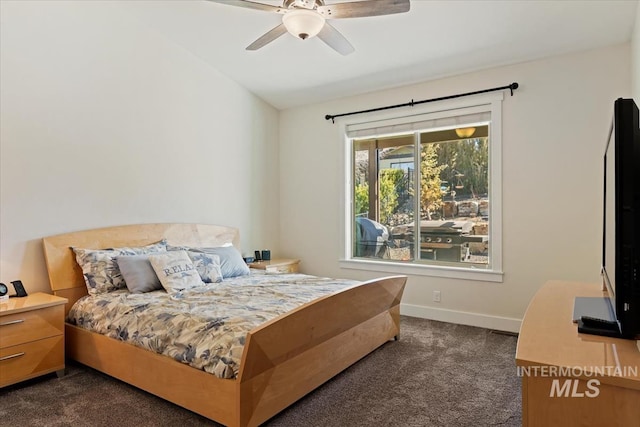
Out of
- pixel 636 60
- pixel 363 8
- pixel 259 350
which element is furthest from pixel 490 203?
pixel 259 350

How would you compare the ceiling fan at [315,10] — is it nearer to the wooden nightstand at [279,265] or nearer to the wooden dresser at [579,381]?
the wooden dresser at [579,381]

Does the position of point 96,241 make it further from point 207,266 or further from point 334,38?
point 334,38

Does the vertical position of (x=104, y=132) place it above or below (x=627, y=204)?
above

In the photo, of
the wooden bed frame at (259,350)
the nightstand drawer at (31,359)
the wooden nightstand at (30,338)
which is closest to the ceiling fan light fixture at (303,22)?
the wooden bed frame at (259,350)

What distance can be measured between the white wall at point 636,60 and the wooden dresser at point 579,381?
91.7 inches

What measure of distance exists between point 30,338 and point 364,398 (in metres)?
2.32

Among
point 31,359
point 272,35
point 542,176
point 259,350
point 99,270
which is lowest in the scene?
point 31,359

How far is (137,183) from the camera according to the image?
3826mm

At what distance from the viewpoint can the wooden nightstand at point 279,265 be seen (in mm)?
4589

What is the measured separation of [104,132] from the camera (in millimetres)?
3582

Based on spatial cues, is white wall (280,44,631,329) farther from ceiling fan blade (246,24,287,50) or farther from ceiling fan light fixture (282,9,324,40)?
ceiling fan light fixture (282,9,324,40)

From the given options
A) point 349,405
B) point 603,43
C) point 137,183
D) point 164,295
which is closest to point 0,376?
point 164,295

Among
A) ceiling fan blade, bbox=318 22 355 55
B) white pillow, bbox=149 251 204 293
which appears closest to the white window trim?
ceiling fan blade, bbox=318 22 355 55

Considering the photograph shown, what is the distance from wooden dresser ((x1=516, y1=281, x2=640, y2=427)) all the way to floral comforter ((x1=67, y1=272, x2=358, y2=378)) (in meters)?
1.36
